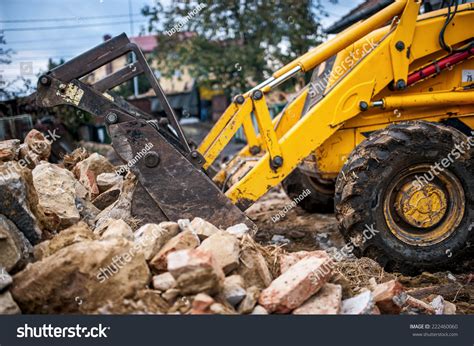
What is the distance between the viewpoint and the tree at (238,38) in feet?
58.4

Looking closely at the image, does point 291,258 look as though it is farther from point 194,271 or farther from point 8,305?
point 8,305

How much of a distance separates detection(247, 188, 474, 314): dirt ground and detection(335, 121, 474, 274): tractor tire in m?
0.16

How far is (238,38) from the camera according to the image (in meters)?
18.9

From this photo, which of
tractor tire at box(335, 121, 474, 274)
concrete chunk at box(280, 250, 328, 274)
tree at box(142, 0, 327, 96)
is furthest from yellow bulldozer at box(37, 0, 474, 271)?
tree at box(142, 0, 327, 96)

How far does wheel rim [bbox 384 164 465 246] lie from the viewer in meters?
4.66

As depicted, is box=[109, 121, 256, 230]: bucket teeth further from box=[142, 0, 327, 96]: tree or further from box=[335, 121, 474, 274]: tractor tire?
box=[142, 0, 327, 96]: tree

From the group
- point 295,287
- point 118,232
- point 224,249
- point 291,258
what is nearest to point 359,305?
point 295,287

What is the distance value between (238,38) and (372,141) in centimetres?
1492

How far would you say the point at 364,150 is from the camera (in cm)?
462

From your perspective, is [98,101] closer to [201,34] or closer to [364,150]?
[364,150]

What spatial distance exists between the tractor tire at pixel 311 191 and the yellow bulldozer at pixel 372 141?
1.71 m

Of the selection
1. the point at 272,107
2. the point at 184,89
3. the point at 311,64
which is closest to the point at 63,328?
the point at 311,64

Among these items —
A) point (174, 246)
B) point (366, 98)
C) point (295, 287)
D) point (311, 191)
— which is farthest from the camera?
point (311, 191)

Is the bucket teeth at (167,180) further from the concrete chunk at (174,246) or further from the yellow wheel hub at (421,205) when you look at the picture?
the yellow wheel hub at (421,205)
